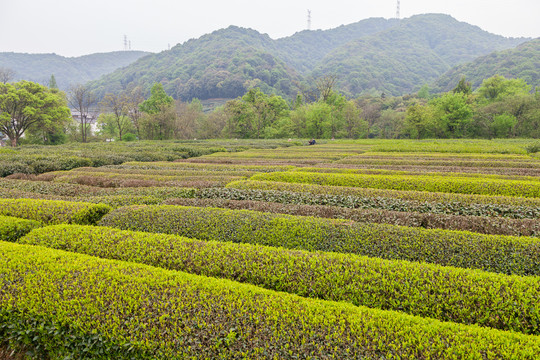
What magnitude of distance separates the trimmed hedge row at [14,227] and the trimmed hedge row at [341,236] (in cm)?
172

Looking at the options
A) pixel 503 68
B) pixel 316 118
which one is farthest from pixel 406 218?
pixel 503 68

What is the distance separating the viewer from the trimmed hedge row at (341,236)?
5.79 meters

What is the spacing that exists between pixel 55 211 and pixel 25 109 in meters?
45.4

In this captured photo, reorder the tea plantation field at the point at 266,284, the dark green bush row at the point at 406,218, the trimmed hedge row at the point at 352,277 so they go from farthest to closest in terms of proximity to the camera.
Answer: the dark green bush row at the point at 406,218, the trimmed hedge row at the point at 352,277, the tea plantation field at the point at 266,284

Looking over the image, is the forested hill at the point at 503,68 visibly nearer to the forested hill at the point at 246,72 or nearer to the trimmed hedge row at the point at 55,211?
the forested hill at the point at 246,72

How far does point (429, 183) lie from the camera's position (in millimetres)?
12500

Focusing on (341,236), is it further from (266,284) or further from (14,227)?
(14,227)

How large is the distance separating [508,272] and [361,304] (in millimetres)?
3468

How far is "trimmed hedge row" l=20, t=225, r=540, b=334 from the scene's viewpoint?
4.15m

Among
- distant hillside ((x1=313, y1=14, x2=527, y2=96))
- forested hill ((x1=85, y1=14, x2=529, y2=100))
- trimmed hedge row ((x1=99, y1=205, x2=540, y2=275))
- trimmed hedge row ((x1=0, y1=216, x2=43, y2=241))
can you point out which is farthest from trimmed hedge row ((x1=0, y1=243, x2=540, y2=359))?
distant hillside ((x1=313, y1=14, x2=527, y2=96))

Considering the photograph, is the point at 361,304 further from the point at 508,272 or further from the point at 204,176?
the point at 204,176

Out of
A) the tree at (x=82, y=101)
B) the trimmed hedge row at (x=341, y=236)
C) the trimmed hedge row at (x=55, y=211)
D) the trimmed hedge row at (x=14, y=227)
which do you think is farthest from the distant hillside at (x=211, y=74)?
the trimmed hedge row at (x=14, y=227)

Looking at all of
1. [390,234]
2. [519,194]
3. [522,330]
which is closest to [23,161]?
[390,234]

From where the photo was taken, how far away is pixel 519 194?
1116 cm
